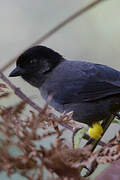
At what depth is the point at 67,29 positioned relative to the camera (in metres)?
4.86

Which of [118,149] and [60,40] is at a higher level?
[118,149]

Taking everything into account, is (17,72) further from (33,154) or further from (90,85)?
(33,154)

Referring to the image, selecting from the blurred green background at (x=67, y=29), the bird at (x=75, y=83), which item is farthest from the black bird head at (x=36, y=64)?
the blurred green background at (x=67, y=29)

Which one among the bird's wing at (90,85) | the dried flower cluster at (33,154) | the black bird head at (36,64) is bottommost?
the bird's wing at (90,85)

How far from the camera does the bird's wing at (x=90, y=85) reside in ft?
8.02

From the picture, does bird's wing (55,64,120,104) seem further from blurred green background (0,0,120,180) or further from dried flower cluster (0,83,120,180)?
blurred green background (0,0,120,180)

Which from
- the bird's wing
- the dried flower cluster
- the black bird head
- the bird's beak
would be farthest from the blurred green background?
the dried flower cluster

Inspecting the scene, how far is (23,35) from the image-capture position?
15.2 feet

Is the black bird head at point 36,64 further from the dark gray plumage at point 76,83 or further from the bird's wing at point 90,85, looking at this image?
the bird's wing at point 90,85

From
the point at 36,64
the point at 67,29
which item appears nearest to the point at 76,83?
the point at 36,64

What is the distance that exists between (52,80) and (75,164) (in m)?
1.86

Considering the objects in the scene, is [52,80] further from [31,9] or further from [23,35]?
[31,9]

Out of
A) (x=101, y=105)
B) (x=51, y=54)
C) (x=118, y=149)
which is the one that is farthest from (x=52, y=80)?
(x=118, y=149)

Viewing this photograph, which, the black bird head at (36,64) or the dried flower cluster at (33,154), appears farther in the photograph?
the black bird head at (36,64)
